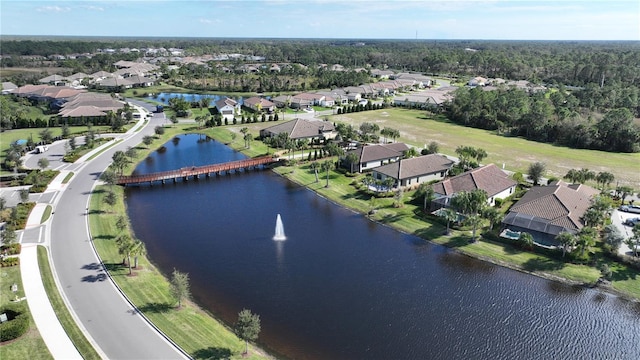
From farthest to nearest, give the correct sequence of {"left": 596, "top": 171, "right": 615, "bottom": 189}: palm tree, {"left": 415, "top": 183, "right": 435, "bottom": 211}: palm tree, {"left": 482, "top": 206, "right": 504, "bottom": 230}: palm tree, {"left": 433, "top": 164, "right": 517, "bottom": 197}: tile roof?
{"left": 596, "top": 171, "right": 615, "bottom": 189}: palm tree < {"left": 433, "top": 164, "right": 517, "bottom": 197}: tile roof < {"left": 415, "top": 183, "right": 435, "bottom": 211}: palm tree < {"left": 482, "top": 206, "right": 504, "bottom": 230}: palm tree

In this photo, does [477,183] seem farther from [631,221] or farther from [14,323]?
[14,323]

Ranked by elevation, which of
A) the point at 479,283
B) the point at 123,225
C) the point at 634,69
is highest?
the point at 634,69

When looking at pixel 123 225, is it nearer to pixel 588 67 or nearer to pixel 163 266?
pixel 163 266

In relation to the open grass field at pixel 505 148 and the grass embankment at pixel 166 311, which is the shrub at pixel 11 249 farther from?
the open grass field at pixel 505 148

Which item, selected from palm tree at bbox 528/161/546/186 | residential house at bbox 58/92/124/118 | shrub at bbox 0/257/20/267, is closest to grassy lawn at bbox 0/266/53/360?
shrub at bbox 0/257/20/267

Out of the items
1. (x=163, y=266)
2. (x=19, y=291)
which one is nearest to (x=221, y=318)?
(x=163, y=266)

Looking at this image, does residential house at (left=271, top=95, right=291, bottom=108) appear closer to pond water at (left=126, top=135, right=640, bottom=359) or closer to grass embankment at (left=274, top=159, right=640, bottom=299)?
grass embankment at (left=274, top=159, right=640, bottom=299)
